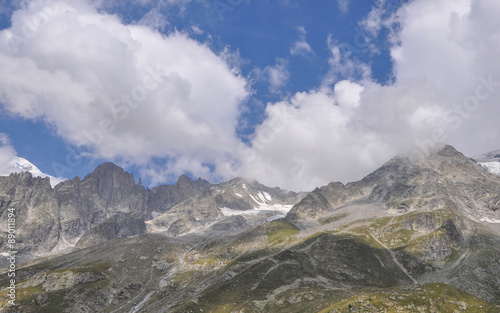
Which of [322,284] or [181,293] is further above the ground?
[181,293]

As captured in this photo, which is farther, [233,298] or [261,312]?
[233,298]

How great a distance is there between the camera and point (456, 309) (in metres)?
81.5

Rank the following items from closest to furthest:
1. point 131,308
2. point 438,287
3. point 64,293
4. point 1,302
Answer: point 438,287
point 1,302
point 131,308
point 64,293

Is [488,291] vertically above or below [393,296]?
below

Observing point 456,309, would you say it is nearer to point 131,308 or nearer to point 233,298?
point 233,298

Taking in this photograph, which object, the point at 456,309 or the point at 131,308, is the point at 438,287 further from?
the point at 131,308

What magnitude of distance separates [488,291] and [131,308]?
222539 millimetres

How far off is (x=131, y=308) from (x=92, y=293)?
3414 cm

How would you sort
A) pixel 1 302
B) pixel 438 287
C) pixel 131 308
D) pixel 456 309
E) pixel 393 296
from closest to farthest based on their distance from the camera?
pixel 456 309
pixel 393 296
pixel 438 287
pixel 1 302
pixel 131 308

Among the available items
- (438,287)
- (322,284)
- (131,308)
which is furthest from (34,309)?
(438,287)

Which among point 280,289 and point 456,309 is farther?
point 280,289

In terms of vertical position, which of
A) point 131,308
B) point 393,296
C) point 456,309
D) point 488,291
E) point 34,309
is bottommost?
point 488,291

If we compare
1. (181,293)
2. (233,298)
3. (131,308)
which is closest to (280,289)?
(233,298)

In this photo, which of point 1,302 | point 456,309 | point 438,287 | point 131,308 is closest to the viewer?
point 456,309
